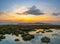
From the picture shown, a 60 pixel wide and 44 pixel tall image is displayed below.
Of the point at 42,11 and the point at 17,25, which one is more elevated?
the point at 42,11

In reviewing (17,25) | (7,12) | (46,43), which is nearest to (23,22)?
(17,25)

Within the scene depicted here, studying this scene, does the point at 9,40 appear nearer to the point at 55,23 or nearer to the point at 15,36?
the point at 15,36

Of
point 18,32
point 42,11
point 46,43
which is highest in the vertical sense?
point 42,11

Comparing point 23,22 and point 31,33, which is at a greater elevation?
point 23,22

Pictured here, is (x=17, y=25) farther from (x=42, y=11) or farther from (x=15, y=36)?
(x=42, y=11)

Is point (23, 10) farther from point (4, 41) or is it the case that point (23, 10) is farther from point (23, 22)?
point (4, 41)

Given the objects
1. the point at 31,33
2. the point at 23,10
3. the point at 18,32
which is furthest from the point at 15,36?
the point at 23,10

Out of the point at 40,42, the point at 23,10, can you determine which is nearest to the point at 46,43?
the point at 40,42
